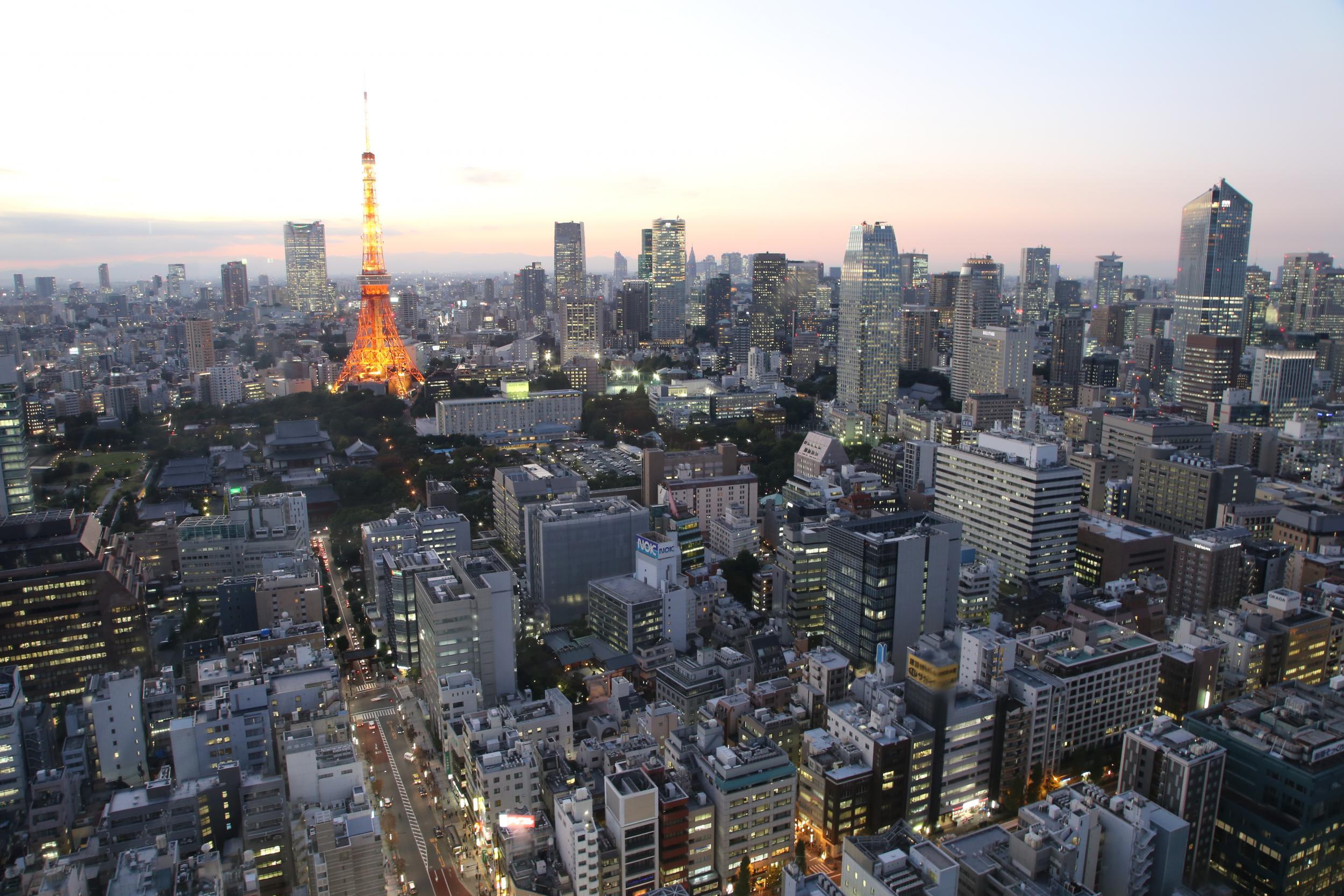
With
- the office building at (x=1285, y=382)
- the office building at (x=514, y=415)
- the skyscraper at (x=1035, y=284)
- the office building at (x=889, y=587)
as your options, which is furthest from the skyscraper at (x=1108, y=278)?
the office building at (x=889, y=587)

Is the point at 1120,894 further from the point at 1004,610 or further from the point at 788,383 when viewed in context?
the point at 788,383

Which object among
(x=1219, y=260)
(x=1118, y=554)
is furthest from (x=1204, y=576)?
(x=1219, y=260)

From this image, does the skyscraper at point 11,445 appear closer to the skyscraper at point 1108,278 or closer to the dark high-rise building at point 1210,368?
the dark high-rise building at point 1210,368

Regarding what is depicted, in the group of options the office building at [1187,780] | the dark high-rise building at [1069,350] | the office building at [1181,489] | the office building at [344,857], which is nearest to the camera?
the office building at [344,857]

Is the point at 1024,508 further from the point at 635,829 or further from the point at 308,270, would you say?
the point at 308,270

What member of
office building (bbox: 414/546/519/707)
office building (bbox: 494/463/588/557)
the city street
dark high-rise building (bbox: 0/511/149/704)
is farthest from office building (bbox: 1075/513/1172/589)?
dark high-rise building (bbox: 0/511/149/704)

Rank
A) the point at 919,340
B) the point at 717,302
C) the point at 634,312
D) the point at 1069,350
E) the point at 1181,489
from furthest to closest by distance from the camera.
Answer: the point at 717,302
the point at 634,312
the point at 919,340
the point at 1069,350
the point at 1181,489

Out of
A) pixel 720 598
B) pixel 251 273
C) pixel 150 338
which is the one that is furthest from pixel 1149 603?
pixel 251 273
